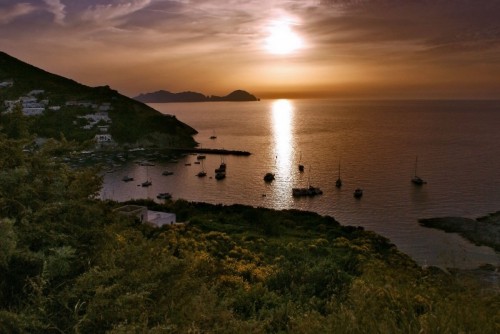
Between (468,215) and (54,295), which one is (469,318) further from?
(468,215)

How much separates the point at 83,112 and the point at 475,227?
487ft

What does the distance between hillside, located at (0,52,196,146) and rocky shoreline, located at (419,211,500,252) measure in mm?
105595

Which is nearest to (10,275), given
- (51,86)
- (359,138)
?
(359,138)

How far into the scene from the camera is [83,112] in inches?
6506

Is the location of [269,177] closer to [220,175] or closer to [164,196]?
[220,175]

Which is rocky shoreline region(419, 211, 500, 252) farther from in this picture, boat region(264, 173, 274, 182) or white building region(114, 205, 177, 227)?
white building region(114, 205, 177, 227)

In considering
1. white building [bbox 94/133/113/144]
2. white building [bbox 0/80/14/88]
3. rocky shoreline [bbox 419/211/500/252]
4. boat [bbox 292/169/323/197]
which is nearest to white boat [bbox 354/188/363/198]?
boat [bbox 292/169/323/197]

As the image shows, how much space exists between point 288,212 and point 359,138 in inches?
4640

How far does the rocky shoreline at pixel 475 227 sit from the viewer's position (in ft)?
178

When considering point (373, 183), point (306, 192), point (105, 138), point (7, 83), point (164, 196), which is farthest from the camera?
point (7, 83)

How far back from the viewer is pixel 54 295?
28.3ft

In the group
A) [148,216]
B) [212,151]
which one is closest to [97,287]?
[148,216]

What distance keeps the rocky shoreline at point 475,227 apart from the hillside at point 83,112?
10560 centimetres

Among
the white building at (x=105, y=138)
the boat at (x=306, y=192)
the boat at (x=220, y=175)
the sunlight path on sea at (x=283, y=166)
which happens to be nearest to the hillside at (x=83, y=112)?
the white building at (x=105, y=138)
